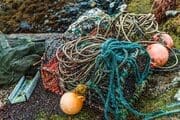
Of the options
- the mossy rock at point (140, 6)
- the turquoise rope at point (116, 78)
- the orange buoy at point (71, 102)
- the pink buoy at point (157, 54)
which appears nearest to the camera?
the turquoise rope at point (116, 78)

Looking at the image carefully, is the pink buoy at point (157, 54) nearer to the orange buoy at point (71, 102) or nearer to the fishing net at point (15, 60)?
the orange buoy at point (71, 102)

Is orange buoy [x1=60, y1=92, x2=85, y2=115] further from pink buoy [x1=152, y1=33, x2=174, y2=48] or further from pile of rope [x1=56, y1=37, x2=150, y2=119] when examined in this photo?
pink buoy [x1=152, y1=33, x2=174, y2=48]

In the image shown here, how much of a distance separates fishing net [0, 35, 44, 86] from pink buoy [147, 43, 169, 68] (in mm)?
1837

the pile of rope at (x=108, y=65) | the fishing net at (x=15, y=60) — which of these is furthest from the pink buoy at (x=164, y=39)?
the fishing net at (x=15, y=60)

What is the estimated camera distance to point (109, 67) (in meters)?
6.76

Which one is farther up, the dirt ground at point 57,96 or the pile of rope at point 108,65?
the pile of rope at point 108,65

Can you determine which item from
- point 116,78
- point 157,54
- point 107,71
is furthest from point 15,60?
point 157,54

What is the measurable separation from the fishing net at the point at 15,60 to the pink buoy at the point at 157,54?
1.84m

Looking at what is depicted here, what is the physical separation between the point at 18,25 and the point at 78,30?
2465mm

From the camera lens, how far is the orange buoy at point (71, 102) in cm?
680

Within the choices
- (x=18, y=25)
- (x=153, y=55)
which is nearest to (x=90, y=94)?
(x=153, y=55)

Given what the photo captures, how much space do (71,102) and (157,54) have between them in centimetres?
137

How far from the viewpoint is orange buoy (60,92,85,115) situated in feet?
22.3

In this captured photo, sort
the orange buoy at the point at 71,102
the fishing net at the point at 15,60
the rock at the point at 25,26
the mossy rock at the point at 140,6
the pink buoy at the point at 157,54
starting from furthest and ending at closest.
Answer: the rock at the point at 25,26, the mossy rock at the point at 140,6, the fishing net at the point at 15,60, the pink buoy at the point at 157,54, the orange buoy at the point at 71,102
